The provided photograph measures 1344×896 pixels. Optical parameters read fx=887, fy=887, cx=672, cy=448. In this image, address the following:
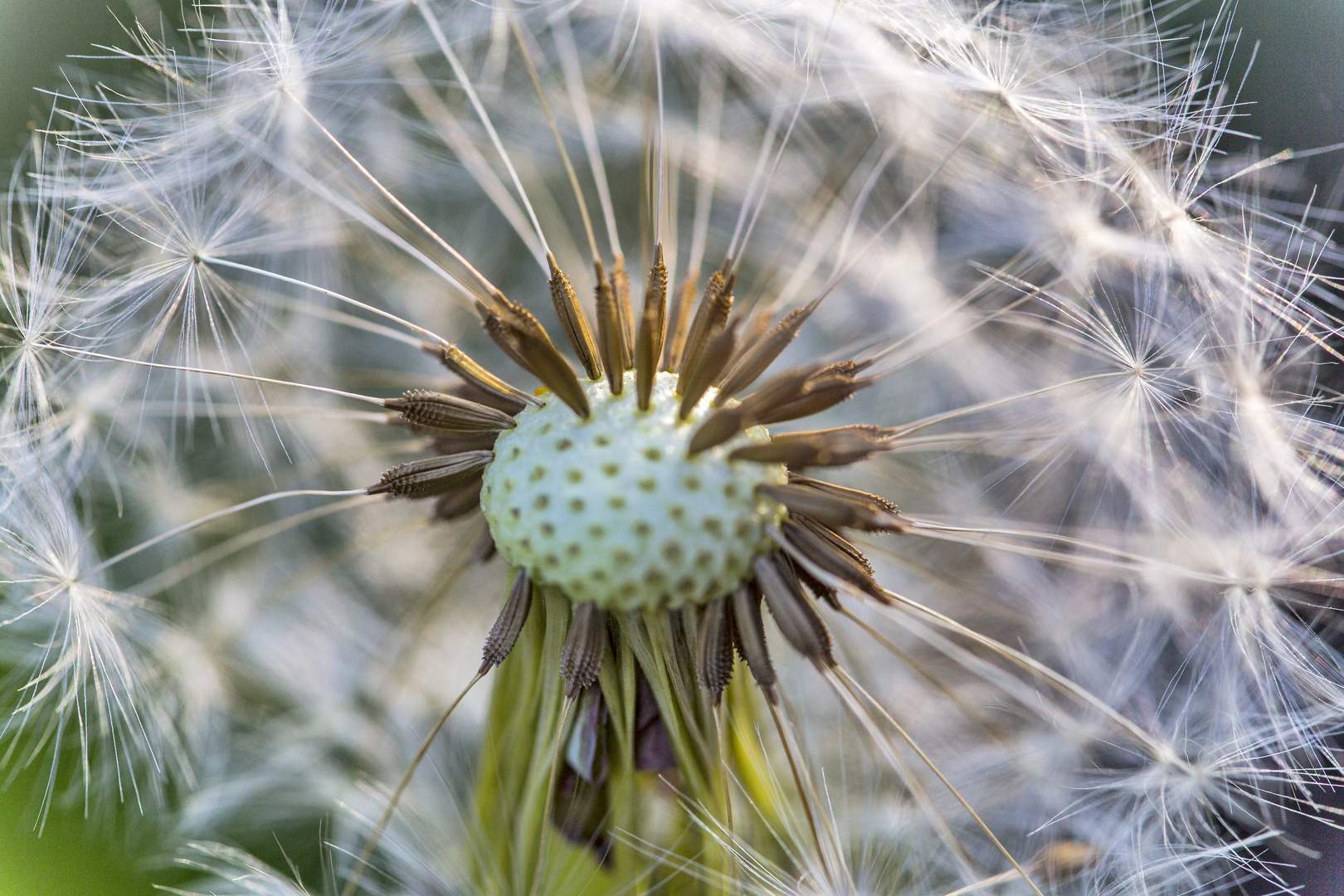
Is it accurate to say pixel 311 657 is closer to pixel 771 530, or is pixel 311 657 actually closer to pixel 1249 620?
pixel 771 530

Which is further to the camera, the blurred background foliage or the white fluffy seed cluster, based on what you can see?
the blurred background foliage

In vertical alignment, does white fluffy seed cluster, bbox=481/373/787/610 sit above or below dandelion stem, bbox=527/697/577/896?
above

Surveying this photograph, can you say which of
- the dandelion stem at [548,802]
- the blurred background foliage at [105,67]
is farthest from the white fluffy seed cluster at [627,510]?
the blurred background foliage at [105,67]

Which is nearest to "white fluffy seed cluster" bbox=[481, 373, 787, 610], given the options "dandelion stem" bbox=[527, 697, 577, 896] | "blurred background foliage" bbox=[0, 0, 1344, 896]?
"dandelion stem" bbox=[527, 697, 577, 896]

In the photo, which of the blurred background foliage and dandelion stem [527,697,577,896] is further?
the blurred background foliage

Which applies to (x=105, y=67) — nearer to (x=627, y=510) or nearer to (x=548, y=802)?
(x=627, y=510)

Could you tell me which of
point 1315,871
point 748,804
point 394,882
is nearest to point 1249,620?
point 1315,871

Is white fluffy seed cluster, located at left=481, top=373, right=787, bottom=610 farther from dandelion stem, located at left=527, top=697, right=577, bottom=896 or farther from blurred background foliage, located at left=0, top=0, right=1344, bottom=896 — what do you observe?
blurred background foliage, located at left=0, top=0, right=1344, bottom=896
